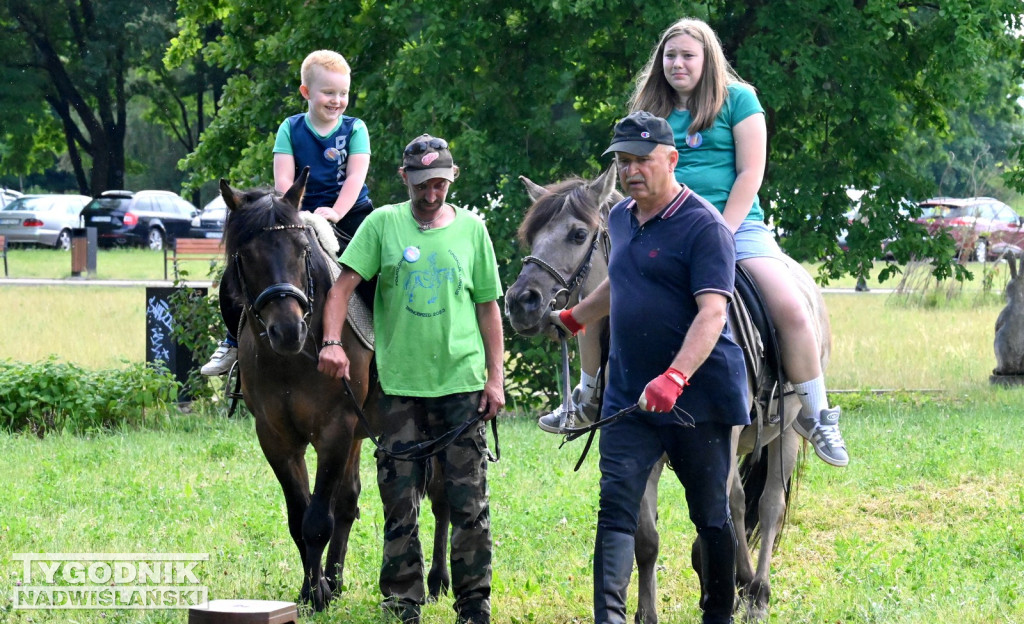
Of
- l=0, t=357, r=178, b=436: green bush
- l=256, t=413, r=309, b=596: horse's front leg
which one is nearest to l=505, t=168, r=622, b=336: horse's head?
l=256, t=413, r=309, b=596: horse's front leg

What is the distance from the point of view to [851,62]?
13.4 metres

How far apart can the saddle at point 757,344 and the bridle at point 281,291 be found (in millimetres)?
1871

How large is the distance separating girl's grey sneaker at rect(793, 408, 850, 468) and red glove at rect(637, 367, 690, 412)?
5.59ft

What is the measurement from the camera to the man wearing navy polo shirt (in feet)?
15.0

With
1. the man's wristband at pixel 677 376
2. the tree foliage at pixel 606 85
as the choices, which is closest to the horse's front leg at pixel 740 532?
the man's wristband at pixel 677 376

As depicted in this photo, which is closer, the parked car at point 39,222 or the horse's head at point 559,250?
the horse's head at point 559,250

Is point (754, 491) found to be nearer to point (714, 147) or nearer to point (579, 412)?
point (579, 412)

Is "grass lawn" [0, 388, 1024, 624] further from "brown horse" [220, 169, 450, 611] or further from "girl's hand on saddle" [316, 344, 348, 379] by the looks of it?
"girl's hand on saddle" [316, 344, 348, 379]

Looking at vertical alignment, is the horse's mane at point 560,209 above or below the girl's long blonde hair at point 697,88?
below

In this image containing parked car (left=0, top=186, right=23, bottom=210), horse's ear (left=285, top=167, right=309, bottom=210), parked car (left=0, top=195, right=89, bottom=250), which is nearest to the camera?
horse's ear (left=285, top=167, right=309, bottom=210)

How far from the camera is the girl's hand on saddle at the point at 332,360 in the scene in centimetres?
544

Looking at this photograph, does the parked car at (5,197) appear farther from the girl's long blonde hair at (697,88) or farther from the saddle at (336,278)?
the girl's long blonde hair at (697,88)

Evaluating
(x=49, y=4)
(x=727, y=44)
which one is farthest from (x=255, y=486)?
(x=49, y=4)

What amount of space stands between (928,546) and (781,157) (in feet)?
26.5
